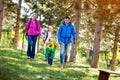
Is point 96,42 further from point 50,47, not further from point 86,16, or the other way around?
point 86,16

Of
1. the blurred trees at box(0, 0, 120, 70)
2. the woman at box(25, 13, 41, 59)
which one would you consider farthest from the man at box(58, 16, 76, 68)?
the blurred trees at box(0, 0, 120, 70)

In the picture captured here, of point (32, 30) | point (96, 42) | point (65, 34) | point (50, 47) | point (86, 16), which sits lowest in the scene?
point (50, 47)

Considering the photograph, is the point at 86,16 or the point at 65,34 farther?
the point at 86,16

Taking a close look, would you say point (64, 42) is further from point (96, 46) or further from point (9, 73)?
point (96, 46)

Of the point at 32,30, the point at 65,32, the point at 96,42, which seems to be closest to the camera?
the point at 65,32

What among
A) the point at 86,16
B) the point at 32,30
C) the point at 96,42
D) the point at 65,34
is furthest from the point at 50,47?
the point at 86,16

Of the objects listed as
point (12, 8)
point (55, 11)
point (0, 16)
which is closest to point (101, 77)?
point (0, 16)

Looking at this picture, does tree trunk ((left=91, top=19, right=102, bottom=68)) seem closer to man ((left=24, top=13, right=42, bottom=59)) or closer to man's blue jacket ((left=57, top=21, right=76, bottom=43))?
man ((left=24, top=13, right=42, bottom=59))

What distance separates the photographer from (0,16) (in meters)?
23.3

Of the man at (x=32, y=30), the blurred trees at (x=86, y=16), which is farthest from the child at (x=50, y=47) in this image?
the blurred trees at (x=86, y=16)

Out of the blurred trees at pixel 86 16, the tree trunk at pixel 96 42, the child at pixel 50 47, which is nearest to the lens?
Result: the child at pixel 50 47

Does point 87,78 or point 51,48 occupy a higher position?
point 51,48

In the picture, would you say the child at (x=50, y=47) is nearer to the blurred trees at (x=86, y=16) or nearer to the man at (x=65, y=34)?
the man at (x=65, y=34)

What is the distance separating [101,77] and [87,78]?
2.81 metres
